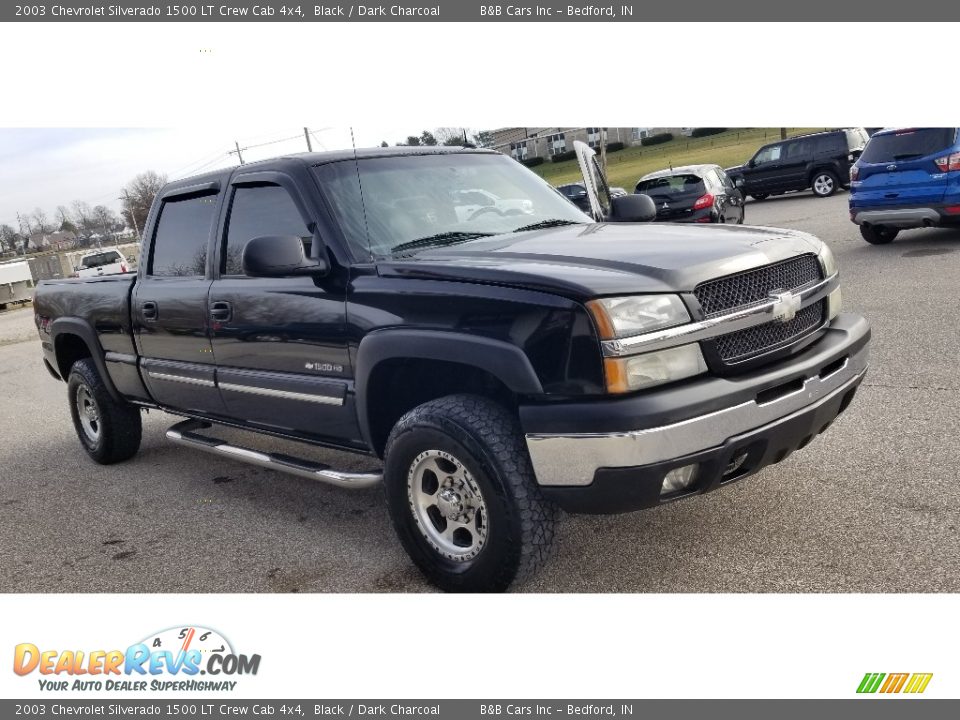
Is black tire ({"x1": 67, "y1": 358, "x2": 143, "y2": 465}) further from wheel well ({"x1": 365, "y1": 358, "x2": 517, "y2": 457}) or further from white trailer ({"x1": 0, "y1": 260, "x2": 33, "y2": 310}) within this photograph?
white trailer ({"x1": 0, "y1": 260, "x2": 33, "y2": 310})

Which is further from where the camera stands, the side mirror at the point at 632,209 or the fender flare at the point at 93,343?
the fender flare at the point at 93,343

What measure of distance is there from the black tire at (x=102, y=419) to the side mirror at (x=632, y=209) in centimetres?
375

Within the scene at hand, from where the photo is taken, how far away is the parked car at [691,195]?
647 inches

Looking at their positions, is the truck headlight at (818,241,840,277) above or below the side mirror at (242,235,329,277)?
below

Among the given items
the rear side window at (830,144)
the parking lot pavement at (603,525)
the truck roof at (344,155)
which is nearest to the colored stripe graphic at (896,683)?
the parking lot pavement at (603,525)

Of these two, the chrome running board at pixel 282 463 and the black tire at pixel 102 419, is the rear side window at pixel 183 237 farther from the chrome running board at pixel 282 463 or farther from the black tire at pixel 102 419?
the black tire at pixel 102 419

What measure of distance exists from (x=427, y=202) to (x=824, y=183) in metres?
21.4

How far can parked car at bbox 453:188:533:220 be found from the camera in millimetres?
4461

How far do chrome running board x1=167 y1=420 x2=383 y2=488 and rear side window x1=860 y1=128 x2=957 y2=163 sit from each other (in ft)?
31.0

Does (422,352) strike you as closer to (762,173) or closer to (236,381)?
(236,381)

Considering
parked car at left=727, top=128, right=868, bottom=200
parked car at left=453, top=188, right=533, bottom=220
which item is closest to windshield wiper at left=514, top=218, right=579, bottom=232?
parked car at left=453, top=188, right=533, bottom=220

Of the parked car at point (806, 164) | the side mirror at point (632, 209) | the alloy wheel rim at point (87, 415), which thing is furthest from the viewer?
the parked car at point (806, 164)

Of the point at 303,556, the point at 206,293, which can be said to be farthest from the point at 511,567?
the point at 206,293

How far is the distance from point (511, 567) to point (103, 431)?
4.16 metres
